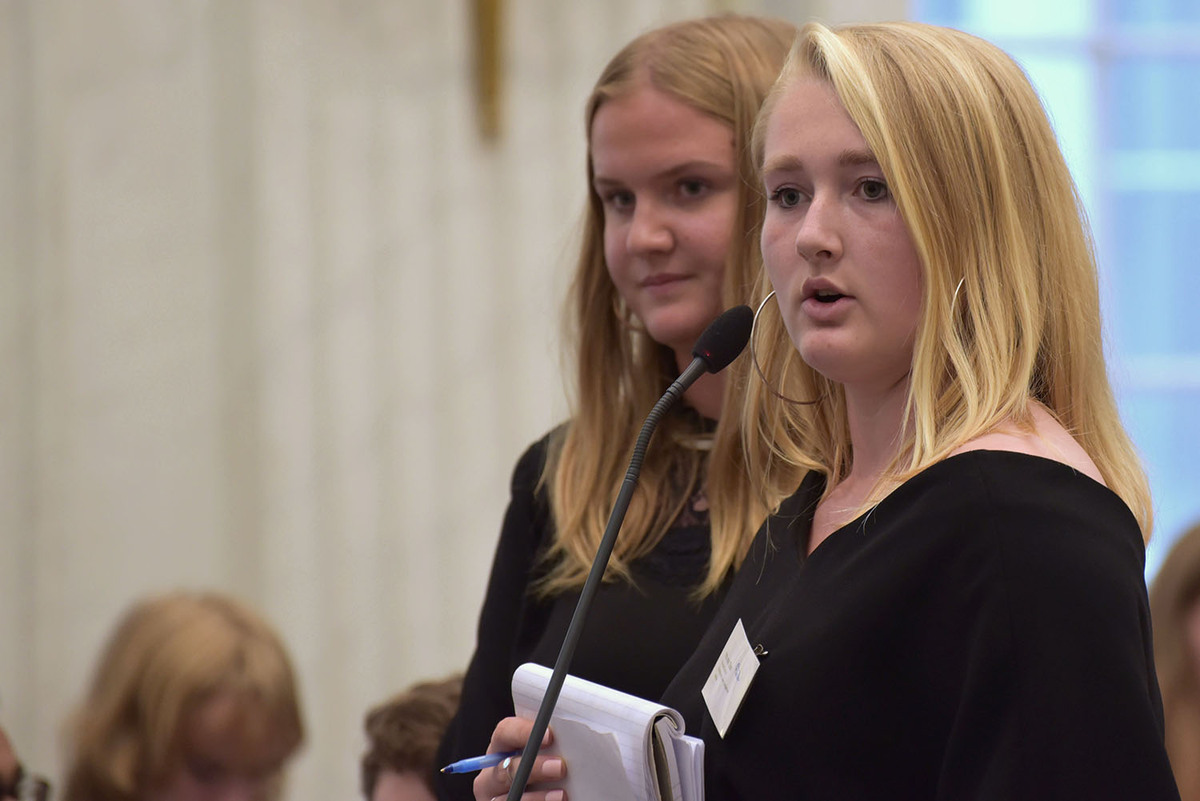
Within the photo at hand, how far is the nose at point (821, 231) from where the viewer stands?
1342mm

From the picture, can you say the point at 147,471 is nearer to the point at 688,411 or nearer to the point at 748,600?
the point at 688,411

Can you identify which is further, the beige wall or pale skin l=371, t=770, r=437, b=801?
the beige wall

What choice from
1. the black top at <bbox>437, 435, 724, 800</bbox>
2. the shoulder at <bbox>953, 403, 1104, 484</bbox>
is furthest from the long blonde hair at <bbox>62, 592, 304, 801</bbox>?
the shoulder at <bbox>953, 403, 1104, 484</bbox>

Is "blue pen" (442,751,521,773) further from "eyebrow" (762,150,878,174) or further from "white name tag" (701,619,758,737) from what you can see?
"eyebrow" (762,150,878,174)

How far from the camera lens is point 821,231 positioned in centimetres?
134

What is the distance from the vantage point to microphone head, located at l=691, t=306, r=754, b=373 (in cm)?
154

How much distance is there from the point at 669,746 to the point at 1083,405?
0.48 m

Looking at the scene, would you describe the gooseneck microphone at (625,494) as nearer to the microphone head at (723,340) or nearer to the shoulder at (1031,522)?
the microphone head at (723,340)

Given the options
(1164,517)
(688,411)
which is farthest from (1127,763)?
(1164,517)

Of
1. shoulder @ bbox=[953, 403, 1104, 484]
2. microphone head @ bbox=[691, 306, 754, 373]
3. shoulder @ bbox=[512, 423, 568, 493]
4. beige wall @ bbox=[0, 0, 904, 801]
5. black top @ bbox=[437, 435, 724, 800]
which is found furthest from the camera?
beige wall @ bbox=[0, 0, 904, 801]

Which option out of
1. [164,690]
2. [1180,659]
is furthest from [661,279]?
[164,690]

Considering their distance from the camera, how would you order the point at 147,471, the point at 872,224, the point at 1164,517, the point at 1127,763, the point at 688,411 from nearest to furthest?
the point at 1127,763 < the point at 872,224 < the point at 688,411 < the point at 147,471 < the point at 1164,517

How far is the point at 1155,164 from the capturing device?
4.84m

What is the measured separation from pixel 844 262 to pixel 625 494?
Result: 294mm
